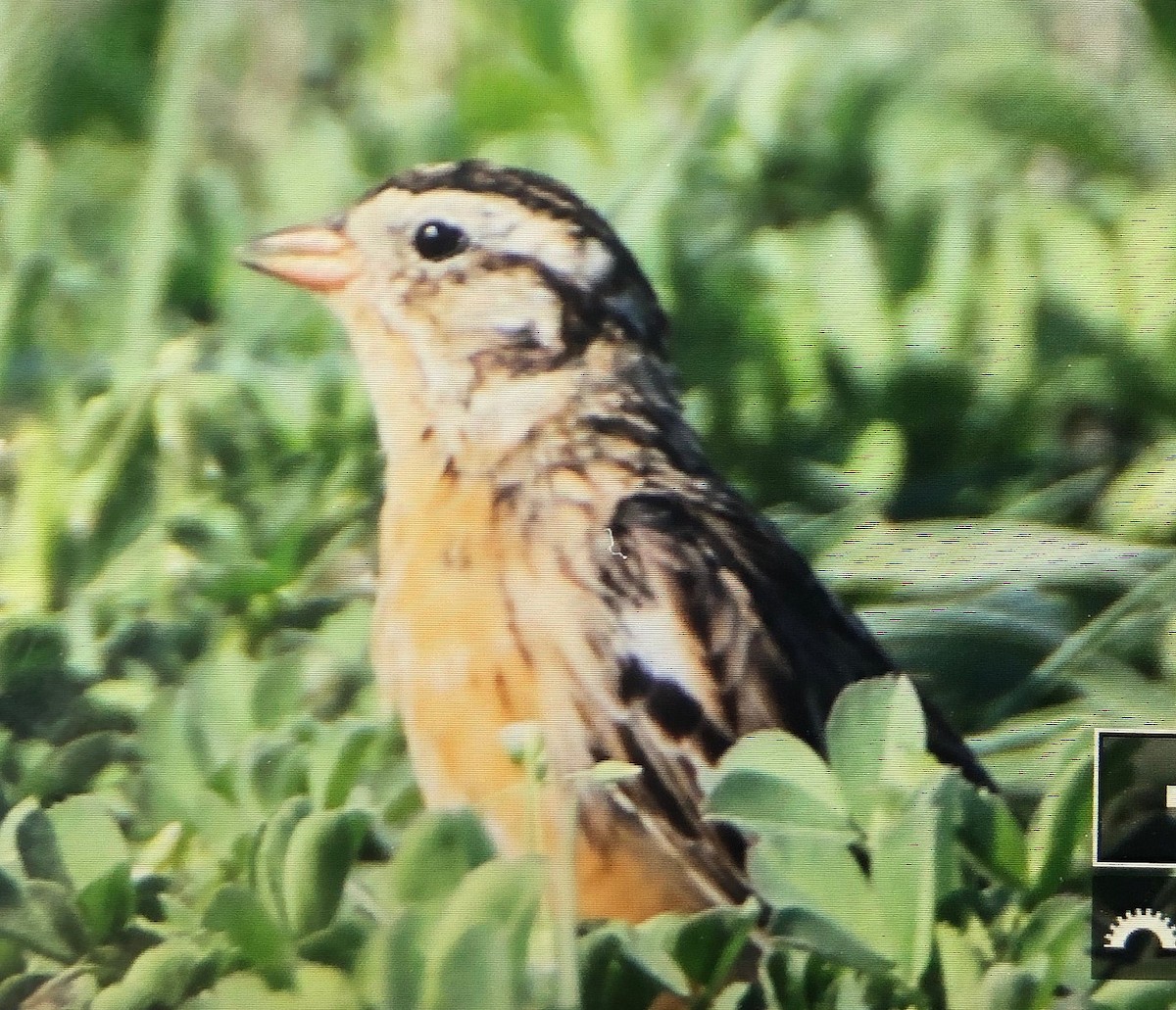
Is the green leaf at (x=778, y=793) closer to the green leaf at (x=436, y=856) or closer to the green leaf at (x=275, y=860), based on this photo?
the green leaf at (x=436, y=856)

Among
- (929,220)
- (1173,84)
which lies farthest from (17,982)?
(1173,84)

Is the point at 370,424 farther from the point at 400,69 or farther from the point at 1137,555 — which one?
the point at 1137,555

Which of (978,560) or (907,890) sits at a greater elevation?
(978,560)

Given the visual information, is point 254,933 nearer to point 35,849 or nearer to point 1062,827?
point 35,849

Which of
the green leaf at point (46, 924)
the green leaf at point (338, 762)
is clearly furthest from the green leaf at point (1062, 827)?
the green leaf at point (46, 924)

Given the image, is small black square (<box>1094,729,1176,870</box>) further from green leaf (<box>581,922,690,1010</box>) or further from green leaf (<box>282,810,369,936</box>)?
green leaf (<box>282,810,369,936</box>)

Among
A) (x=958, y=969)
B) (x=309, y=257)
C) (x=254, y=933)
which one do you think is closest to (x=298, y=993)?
(x=254, y=933)

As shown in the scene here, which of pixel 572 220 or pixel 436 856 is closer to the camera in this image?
pixel 436 856
